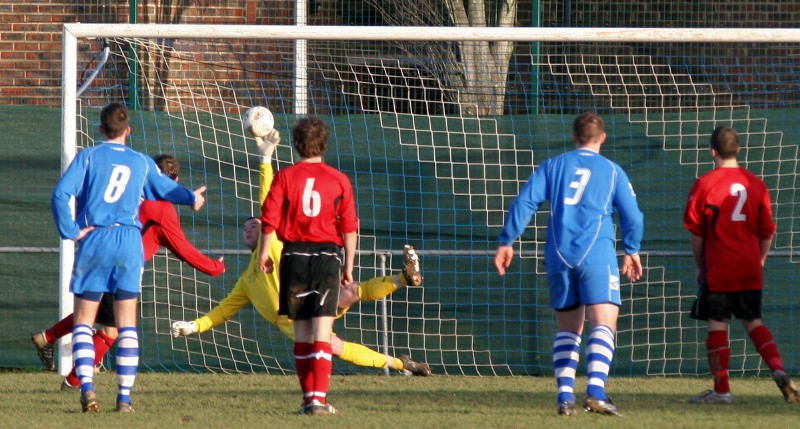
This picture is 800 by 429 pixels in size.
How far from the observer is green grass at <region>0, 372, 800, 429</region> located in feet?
18.6

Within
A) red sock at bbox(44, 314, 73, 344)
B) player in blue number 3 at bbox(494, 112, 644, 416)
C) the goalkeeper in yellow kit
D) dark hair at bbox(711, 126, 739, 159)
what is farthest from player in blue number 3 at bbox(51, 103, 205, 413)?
dark hair at bbox(711, 126, 739, 159)

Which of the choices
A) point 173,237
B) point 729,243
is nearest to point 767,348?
point 729,243

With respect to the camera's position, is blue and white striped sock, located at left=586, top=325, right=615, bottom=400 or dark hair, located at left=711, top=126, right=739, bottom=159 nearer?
blue and white striped sock, located at left=586, top=325, right=615, bottom=400

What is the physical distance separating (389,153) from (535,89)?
1383 millimetres

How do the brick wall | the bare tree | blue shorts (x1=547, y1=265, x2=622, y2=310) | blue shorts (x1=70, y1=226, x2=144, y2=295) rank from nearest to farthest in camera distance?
blue shorts (x1=547, y1=265, x2=622, y2=310), blue shorts (x1=70, y1=226, x2=144, y2=295), the bare tree, the brick wall

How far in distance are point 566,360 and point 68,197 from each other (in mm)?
2764

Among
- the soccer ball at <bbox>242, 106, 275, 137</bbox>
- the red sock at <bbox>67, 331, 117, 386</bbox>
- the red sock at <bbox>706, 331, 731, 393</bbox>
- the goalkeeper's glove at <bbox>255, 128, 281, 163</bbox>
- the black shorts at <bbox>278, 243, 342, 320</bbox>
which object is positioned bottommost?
the red sock at <bbox>67, 331, 117, 386</bbox>

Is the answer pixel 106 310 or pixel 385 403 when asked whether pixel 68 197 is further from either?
pixel 385 403

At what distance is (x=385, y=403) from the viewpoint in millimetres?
6602

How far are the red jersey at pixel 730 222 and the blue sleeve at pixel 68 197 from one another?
343 centimetres

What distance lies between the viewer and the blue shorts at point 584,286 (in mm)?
5602

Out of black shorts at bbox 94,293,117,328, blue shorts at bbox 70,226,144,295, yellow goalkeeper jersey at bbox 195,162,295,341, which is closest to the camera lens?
blue shorts at bbox 70,226,144,295

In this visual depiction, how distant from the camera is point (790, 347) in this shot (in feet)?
28.9

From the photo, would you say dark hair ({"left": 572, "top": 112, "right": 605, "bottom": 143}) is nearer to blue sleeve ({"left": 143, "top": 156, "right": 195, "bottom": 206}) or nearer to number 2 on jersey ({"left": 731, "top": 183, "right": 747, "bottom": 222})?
number 2 on jersey ({"left": 731, "top": 183, "right": 747, "bottom": 222})
